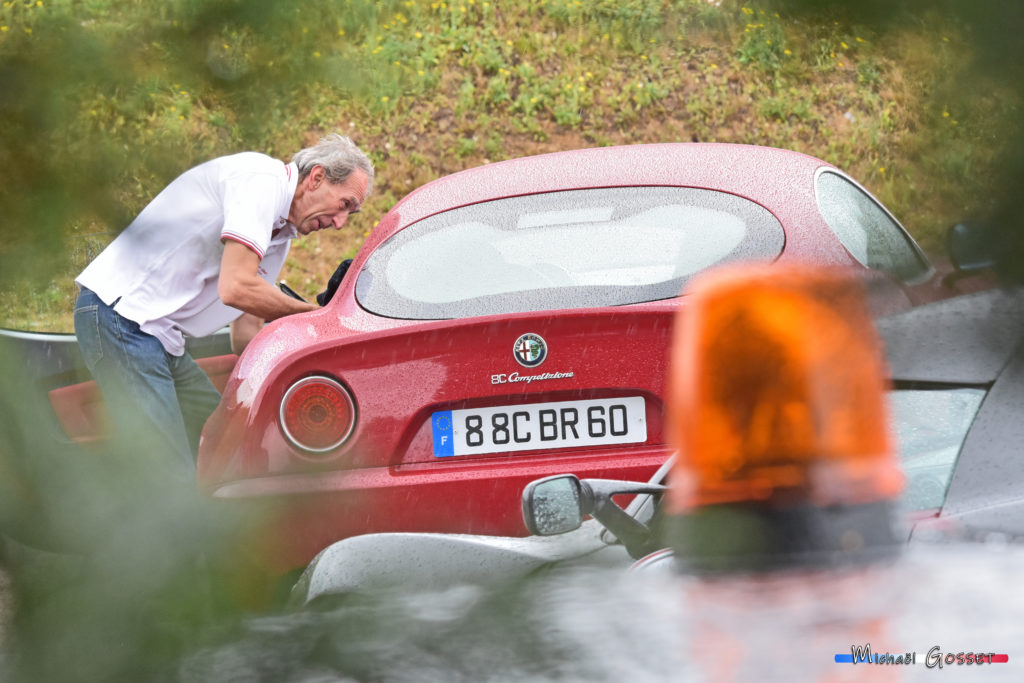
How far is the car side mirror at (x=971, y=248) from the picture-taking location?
61 centimetres

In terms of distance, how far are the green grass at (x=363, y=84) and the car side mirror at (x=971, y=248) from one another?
0.01 meters

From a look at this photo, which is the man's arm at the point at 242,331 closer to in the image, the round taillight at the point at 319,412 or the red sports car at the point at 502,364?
the red sports car at the point at 502,364

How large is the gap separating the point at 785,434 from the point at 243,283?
3.02 feet

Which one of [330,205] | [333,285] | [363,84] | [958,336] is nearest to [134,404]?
[363,84]

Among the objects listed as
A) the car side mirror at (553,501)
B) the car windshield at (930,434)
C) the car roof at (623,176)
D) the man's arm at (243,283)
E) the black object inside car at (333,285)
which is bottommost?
the car side mirror at (553,501)

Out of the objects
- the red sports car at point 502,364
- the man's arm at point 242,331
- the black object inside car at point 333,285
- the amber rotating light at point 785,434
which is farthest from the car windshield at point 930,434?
the man's arm at point 242,331

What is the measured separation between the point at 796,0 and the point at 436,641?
→ 466mm

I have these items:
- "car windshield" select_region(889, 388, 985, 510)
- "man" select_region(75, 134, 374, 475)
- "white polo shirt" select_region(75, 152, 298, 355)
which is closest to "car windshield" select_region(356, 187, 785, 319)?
"man" select_region(75, 134, 374, 475)

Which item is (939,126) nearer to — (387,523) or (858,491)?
(858,491)

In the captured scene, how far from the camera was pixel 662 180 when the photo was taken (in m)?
3.41

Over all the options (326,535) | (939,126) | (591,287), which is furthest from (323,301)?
(939,126)

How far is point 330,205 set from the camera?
1699 millimetres

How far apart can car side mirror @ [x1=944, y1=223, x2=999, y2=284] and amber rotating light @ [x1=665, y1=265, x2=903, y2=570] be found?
0.10 metres

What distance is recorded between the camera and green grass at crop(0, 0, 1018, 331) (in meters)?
0.60
